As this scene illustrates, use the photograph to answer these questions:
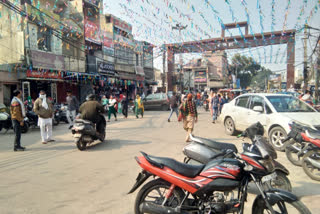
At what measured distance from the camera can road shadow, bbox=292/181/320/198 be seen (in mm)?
4004

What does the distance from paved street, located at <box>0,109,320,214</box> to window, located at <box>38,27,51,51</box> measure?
1234 centimetres

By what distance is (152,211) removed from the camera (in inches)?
113

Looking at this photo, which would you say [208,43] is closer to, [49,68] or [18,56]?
[49,68]

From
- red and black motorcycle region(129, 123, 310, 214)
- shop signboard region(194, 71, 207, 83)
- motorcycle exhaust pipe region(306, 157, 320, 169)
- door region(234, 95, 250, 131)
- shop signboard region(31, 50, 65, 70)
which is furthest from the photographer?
shop signboard region(194, 71, 207, 83)

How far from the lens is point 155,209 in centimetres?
286

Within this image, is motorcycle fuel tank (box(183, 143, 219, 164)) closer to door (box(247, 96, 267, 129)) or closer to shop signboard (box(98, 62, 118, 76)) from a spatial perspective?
door (box(247, 96, 267, 129))

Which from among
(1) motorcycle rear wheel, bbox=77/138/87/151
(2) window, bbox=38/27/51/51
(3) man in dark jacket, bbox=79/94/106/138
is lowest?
(1) motorcycle rear wheel, bbox=77/138/87/151

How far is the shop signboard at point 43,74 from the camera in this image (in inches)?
653

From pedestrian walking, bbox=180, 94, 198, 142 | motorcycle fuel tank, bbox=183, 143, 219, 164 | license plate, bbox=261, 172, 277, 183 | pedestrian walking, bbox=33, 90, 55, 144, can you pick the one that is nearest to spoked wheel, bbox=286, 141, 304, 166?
motorcycle fuel tank, bbox=183, 143, 219, 164

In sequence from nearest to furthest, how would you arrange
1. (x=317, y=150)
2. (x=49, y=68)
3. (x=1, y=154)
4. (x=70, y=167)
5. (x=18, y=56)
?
(x=317, y=150)
(x=70, y=167)
(x=1, y=154)
(x=18, y=56)
(x=49, y=68)

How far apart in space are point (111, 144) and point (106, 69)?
679 inches

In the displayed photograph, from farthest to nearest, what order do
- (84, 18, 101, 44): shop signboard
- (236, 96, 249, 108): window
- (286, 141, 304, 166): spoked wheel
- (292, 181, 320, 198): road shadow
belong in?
(84, 18, 101, 44): shop signboard < (236, 96, 249, 108): window < (286, 141, 304, 166): spoked wheel < (292, 181, 320, 198): road shadow

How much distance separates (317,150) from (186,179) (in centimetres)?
329

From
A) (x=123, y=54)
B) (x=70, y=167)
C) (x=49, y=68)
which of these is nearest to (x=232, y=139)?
(x=70, y=167)
